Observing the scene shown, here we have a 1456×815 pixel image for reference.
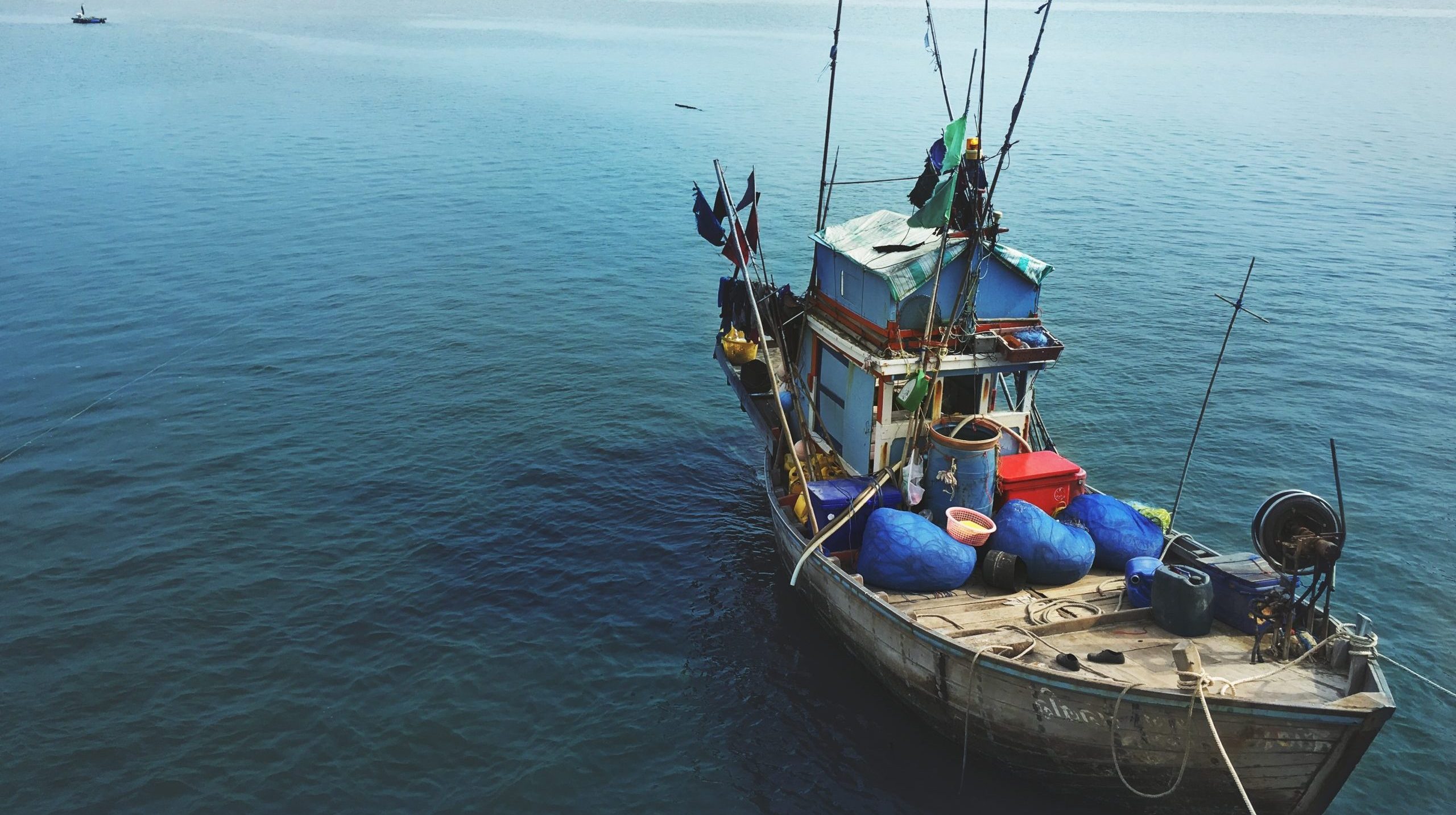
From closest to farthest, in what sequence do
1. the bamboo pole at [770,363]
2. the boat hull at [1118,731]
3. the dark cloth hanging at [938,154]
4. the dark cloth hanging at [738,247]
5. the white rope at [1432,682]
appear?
the boat hull at [1118,731] → the white rope at [1432,682] → the bamboo pole at [770,363] → the dark cloth hanging at [938,154] → the dark cloth hanging at [738,247]

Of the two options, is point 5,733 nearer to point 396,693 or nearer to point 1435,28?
point 396,693

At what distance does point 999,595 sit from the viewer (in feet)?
56.9

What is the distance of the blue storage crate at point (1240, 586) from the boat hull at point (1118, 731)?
210cm

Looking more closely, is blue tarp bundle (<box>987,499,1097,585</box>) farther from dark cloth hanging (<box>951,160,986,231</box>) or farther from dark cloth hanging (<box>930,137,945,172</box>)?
dark cloth hanging (<box>930,137,945,172</box>)

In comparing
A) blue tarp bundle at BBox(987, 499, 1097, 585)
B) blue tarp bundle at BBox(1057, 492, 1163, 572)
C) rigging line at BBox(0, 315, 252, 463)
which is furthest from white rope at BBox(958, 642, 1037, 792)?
rigging line at BBox(0, 315, 252, 463)

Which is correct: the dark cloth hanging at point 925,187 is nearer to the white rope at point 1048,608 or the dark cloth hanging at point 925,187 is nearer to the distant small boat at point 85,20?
the white rope at point 1048,608

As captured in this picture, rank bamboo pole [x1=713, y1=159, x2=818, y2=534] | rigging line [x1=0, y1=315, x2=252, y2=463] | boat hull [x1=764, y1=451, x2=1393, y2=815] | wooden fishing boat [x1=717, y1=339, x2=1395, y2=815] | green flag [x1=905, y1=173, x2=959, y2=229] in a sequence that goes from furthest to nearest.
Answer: rigging line [x1=0, y1=315, x2=252, y2=463]
bamboo pole [x1=713, y1=159, x2=818, y2=534]
green flag [x1=905, y1=173, x2=959, y2=229]
wooden fishing boat [x1=717, y1=339, x2=1395, y2=815]
boat hull [x1=764, y1=451, x2=1393, y2=815]

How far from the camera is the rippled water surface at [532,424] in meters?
17.6

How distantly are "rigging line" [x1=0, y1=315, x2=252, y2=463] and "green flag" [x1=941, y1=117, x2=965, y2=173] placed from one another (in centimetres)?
2583

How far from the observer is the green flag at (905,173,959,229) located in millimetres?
17875

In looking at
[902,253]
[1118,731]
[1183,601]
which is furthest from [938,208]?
[1118,731]

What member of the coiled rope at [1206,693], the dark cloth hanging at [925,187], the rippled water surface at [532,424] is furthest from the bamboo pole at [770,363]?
the coiled rope at [1206,693]

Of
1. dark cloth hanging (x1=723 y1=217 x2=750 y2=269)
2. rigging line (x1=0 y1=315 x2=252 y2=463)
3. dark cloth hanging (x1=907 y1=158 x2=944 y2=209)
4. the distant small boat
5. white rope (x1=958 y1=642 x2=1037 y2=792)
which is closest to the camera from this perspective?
white rope (x1=958 y1=642 x2=1037 y2=792)

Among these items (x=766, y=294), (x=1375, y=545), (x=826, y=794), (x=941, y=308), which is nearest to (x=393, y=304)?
(x=766, y=294)
